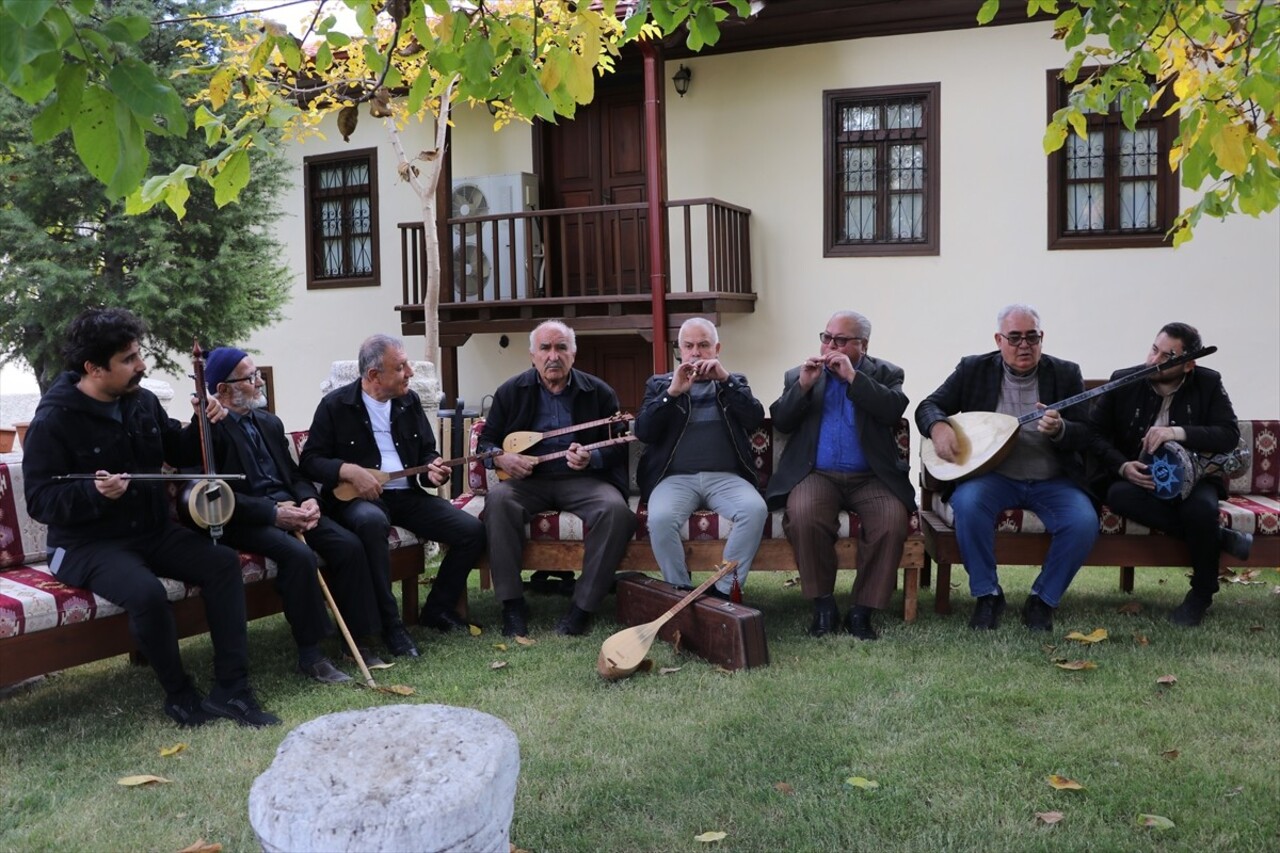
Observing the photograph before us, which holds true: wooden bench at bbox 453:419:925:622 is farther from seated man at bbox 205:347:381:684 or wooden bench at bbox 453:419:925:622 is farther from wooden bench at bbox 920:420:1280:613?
seated man at bbox 205:347:381:684

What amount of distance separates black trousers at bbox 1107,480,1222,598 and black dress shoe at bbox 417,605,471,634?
3315mm

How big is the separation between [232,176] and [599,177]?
9445 millimetres

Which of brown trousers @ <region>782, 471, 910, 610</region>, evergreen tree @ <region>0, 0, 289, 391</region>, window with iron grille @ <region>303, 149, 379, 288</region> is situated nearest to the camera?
brown trousers @ <region>782, 471, 910, 610</region>

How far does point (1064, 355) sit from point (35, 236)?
996cm

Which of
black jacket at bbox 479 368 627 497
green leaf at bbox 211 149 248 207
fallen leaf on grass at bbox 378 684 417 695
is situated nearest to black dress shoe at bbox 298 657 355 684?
fallen leaf on grass at bbox 378 684 417 695

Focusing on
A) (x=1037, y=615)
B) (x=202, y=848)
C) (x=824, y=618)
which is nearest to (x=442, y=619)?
(x=824, y=618)

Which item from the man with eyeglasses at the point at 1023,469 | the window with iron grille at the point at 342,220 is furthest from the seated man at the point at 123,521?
the window with iron grille at the point at 342,220

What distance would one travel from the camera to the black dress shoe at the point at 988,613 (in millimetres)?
5258

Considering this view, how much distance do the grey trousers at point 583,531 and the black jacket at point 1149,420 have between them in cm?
244

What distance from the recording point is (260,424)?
5.07 meters

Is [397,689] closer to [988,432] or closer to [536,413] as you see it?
Answer: [536,413]

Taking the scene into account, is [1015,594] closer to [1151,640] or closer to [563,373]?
[1151,640]

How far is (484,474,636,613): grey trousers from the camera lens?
5402 millimetres

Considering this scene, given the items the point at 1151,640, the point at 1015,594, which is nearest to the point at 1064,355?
the point at 1015,594
